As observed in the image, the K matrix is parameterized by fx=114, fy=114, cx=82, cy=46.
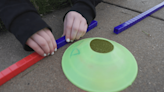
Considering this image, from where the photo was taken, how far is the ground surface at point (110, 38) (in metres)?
0.70

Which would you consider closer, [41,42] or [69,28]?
[41,42]

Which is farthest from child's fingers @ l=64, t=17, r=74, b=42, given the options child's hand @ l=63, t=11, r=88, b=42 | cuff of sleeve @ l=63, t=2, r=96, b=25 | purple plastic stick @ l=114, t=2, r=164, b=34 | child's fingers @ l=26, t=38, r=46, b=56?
purple plastic stick @ l=114, t=2, r=164, b=34

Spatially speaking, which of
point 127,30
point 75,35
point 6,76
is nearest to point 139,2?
point 127,30

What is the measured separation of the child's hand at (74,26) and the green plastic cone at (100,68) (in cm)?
14

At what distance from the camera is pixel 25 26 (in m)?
0.74

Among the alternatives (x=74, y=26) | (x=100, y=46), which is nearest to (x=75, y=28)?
(x=74, y=26)

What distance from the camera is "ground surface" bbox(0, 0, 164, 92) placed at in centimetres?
70

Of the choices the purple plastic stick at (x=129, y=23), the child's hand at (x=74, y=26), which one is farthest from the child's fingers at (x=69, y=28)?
the purple plastic stick at (x=129, y=23)

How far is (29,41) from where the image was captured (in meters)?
0.74

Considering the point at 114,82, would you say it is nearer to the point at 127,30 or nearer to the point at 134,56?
the point at 134,56

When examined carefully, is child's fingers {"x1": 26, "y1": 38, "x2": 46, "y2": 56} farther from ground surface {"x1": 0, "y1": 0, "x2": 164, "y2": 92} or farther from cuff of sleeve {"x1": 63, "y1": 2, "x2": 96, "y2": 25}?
cuff of sleeve {"x1": 63, "y1": 2, "x2": 96, "y2": 25}

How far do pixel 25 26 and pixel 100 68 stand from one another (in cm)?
55

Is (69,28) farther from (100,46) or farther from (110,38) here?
(110,38)

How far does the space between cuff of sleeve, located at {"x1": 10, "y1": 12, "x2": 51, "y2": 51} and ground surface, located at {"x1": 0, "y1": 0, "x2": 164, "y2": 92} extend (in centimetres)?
19
